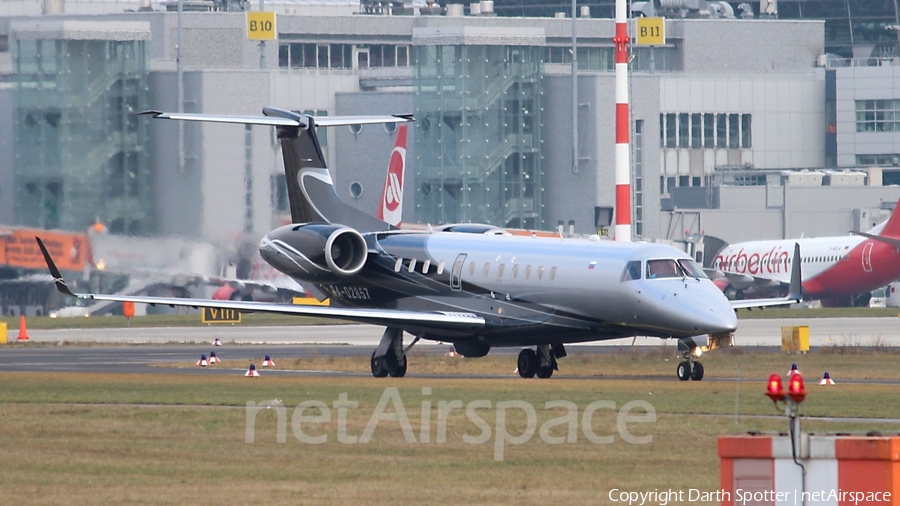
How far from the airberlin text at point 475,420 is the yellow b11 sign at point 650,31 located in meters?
61.5

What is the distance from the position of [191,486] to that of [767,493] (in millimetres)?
7053

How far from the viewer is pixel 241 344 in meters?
53.4

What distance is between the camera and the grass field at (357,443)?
15.8 m

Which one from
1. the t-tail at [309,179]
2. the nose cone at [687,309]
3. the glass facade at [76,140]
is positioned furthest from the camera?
the glass facade at [76,140]

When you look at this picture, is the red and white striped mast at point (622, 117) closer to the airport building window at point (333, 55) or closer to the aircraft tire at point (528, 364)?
the aircraft tire at point (528, 364)

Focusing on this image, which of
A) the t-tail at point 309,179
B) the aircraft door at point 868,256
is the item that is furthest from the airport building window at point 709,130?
the t-tail at point 309,179

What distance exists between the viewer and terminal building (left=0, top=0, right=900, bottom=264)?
259 feet

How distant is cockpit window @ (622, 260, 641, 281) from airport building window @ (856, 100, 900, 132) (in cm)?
9125

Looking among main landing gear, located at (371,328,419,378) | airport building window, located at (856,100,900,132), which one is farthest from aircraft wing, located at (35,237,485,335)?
airport building window, located at (856,100,900,132)

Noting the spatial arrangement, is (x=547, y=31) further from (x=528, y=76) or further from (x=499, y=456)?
(x=499, y=456)

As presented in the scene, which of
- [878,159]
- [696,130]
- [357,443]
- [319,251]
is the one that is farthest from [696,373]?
[878,159]

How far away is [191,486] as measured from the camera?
16.0m

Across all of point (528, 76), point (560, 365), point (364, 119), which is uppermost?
point (528, 76)

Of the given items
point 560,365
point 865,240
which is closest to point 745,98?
point 865,240
